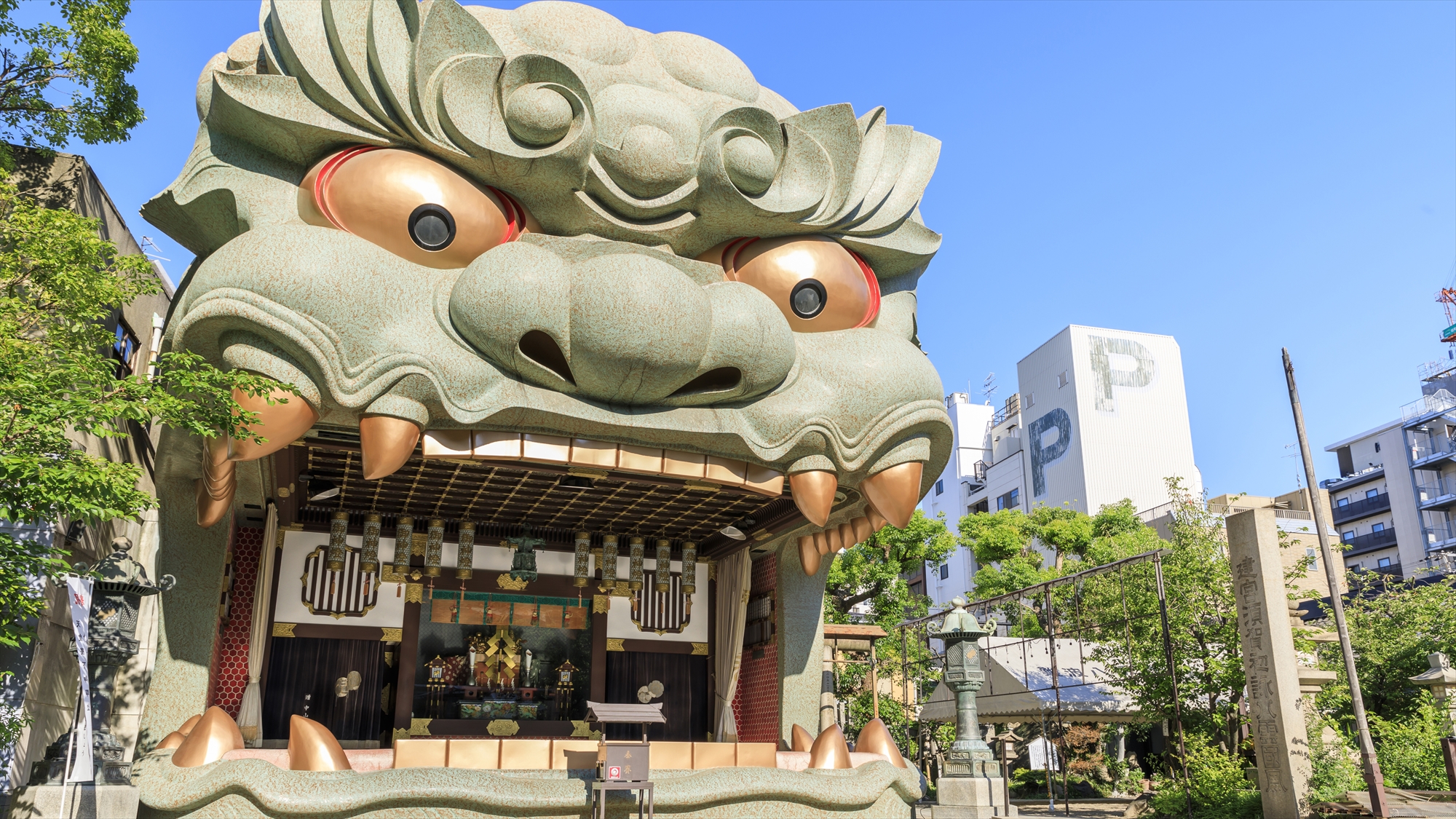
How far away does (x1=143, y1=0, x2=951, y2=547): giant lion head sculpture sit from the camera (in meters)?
9.01

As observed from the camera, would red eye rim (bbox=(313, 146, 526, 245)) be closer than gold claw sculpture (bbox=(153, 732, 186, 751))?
Yes

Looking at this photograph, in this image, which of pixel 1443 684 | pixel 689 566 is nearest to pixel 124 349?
pixel 689 566

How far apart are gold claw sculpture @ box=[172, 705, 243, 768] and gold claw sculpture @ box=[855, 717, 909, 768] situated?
688cm

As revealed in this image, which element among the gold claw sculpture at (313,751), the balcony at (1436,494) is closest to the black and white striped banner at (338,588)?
the gold claw sculpture at (313,751)

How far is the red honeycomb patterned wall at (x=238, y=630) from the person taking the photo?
12789mm

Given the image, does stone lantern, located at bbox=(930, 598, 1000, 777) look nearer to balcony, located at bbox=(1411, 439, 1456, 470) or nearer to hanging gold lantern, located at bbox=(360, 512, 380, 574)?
hanging gold lantern, located at bbox=(360, 512, 380, 574)

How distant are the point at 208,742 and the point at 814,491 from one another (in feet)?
20.8

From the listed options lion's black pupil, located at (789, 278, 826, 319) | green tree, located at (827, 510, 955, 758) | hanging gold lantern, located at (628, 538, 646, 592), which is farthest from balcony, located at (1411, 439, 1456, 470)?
lion's black pupil, located at (789, 278, 826, 319)

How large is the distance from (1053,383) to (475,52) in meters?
51.0

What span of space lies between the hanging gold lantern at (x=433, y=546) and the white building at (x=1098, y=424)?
1707 inches

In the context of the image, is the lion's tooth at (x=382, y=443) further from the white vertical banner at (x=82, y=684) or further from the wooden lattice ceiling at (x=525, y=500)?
the white vertical banner at (x=82, y=684)

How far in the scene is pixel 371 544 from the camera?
13609 millimetres

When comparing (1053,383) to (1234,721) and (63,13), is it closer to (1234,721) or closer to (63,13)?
(1234,721)

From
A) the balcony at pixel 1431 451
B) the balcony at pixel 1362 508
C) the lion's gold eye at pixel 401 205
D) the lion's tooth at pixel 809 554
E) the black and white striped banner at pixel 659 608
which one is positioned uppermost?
the balcony at pixel 1431 451
